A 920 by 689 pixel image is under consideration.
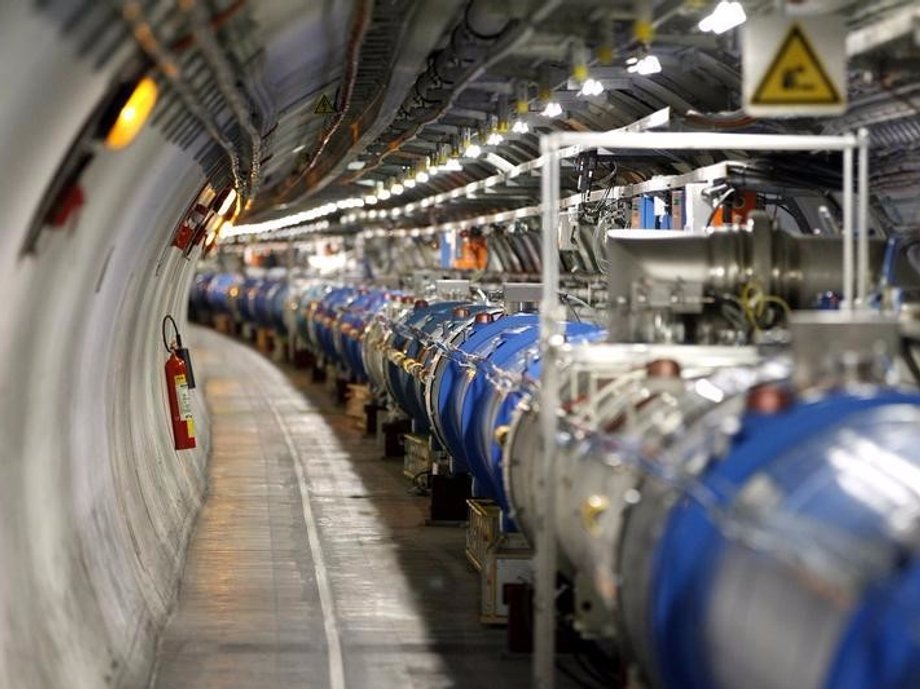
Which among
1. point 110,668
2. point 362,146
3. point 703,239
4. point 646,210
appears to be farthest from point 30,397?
point 362,146

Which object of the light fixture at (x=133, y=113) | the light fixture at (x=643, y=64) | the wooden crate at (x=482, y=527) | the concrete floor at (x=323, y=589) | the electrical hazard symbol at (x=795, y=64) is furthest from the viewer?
the wooden crate at (x=482, y=527)

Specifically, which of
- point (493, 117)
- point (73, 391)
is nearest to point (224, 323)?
point (493, 117)

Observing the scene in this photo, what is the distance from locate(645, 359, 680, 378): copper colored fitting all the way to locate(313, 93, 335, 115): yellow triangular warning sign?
6.20m

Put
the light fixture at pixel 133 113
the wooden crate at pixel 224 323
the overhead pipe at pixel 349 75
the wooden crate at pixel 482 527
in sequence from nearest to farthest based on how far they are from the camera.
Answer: the light fixture at pixel 133 113 → the overhead pipe at pixel 349 75 → the wooden crate at pixel 482 527 → the wooden crate at pixel 224 323

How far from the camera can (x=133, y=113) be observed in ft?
20.5

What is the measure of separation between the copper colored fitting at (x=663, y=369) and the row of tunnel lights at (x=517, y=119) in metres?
1.71

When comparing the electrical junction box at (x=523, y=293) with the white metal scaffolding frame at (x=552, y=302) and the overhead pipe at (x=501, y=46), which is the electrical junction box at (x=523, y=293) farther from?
the white metal scaffolding frame at (x=552, y=302)

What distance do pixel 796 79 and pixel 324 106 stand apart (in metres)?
6.14

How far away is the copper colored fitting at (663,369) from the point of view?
20.9 feet

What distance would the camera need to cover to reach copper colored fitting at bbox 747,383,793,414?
5199mm

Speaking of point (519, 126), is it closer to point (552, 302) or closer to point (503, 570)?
point (503, 570)

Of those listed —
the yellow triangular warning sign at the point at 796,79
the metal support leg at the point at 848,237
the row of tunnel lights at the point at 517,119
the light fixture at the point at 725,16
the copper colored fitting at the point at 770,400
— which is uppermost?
the light fixture at the point at 725,16

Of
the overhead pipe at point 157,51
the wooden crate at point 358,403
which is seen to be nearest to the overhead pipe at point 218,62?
the overhead pipe at point 157,51

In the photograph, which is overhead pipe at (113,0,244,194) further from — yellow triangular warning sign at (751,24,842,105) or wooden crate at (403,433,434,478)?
wooden crate at (403,433,434,478)
